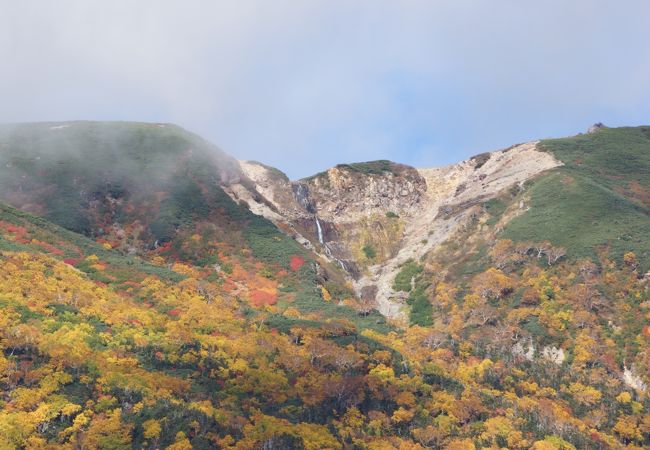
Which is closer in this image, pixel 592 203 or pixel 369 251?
pixel 592 203

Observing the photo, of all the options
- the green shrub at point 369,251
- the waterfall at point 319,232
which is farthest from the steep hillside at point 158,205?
the green shrub at point 369,251

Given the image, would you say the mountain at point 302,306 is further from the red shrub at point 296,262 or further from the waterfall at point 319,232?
the red shrub at point 296,262

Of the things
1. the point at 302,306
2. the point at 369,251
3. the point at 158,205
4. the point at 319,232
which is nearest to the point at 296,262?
the point at 302,306

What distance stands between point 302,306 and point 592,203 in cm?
7951

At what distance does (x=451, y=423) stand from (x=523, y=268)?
63.9 metres

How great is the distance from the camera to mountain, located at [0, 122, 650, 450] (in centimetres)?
7062

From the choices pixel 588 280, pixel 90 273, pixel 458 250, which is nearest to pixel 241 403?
pixel 90 273

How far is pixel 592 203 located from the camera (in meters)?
147

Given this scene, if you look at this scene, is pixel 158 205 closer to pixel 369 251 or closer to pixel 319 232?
pixel 319 232

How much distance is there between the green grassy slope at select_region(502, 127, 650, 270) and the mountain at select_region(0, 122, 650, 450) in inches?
27.0

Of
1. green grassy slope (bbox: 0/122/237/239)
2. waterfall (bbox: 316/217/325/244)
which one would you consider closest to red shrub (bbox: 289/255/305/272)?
green grassy slope (bbox: 0/122/237/239)

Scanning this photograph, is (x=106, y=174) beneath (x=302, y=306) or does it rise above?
above

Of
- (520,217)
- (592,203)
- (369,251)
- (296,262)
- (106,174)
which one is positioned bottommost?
(296,262)

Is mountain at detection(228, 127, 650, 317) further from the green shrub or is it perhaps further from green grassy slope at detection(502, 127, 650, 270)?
the green shrub
